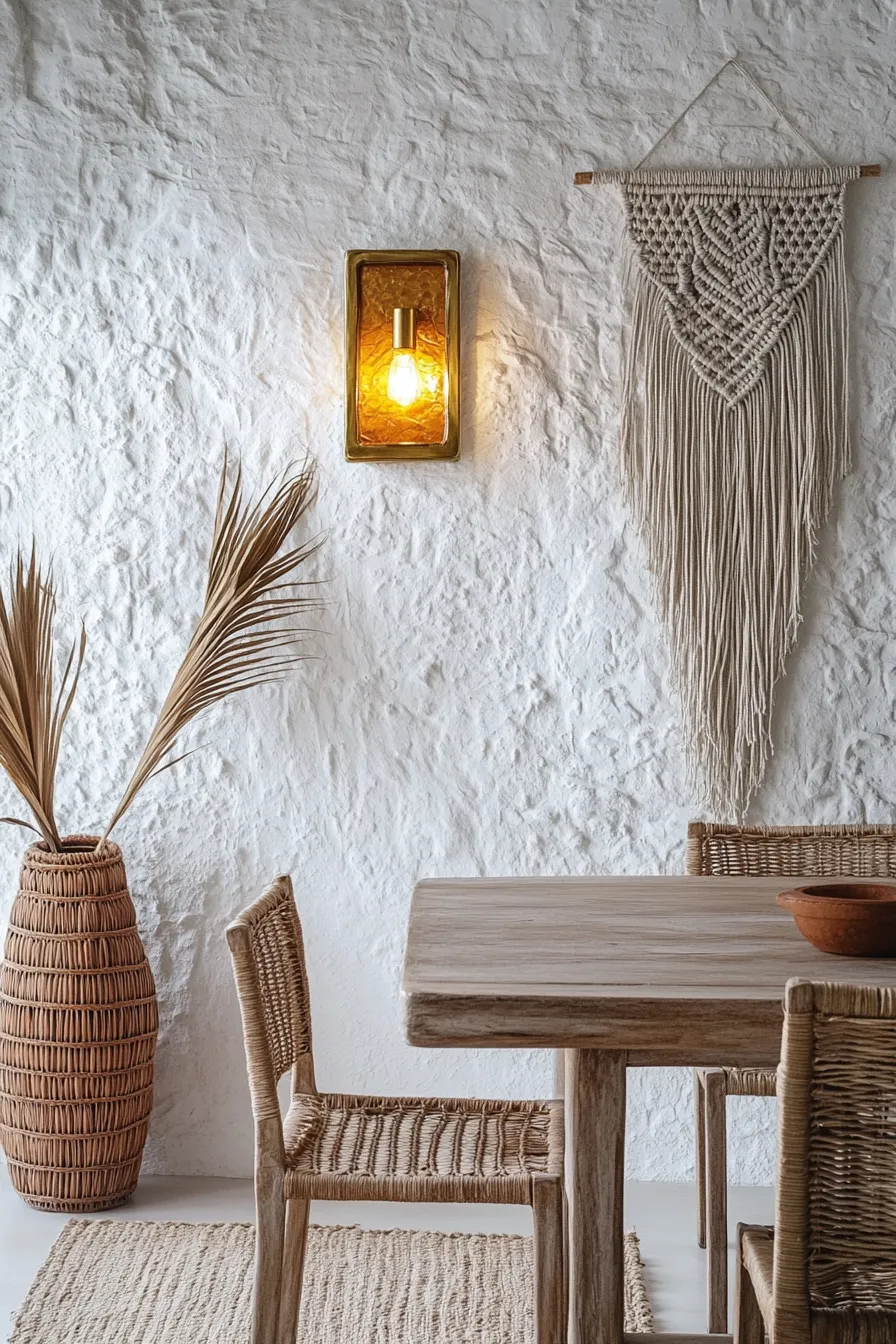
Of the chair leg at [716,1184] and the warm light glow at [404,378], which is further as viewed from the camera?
the warm light glow at [404,378]

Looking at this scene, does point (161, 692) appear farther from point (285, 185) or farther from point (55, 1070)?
point (285, 185)

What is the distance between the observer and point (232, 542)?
2826mm

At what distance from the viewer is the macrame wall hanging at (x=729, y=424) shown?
292 centimetres

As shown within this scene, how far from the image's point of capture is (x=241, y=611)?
2.80m

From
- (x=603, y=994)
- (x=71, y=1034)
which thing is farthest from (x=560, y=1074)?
(x=71, y=1034)

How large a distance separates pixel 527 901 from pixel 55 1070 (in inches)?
44.8

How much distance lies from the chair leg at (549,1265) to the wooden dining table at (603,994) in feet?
0.11

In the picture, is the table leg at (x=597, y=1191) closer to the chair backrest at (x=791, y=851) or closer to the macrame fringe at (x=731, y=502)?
the chair backrest at (x=791, y=851)

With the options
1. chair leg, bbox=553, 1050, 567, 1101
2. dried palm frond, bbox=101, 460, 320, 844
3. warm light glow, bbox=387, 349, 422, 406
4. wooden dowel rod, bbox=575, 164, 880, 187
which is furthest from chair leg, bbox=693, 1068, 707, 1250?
A: wooden dowel rod, bbox=575, 164, 880, 187

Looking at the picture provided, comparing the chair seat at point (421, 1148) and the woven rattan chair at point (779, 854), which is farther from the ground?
the woven rattan chair at point (779, 854)

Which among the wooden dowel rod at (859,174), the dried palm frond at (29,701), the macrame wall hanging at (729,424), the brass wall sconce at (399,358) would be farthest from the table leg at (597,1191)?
the wooden dowel rod at (859,174)

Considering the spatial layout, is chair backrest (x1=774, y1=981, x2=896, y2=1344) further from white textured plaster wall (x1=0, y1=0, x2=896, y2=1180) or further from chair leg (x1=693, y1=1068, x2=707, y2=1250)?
white textured plaster wall (x1=0, y1=0, x2=896, y2=1180)

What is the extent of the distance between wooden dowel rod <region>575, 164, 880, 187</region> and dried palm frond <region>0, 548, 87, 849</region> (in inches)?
55.7

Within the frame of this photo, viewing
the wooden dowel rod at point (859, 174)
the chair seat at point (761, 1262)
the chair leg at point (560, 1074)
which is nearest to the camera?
the chair seat at point (761, 1262)
